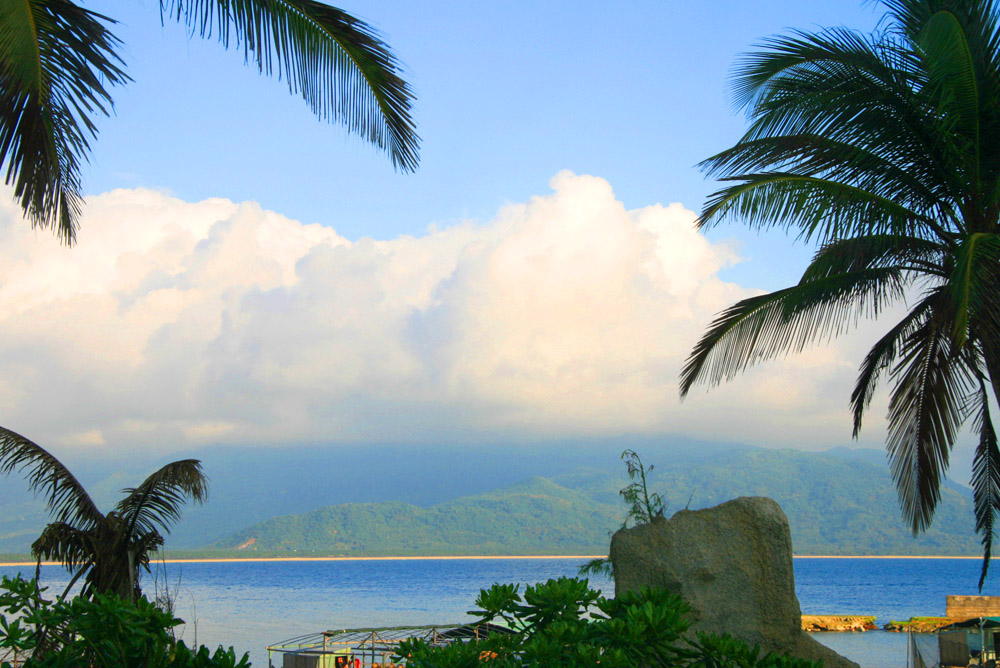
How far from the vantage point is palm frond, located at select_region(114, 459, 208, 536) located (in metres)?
11.0

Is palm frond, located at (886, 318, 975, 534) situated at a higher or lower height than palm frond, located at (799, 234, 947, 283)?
lower

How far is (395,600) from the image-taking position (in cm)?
7775

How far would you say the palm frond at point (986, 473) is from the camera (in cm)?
1042

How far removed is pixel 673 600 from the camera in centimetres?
303

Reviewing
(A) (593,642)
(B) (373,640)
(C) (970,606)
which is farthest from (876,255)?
(C) (970,606)

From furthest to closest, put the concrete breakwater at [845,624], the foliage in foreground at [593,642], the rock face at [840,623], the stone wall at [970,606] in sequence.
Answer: the rock face at [840,623]
the concrete breakwater at [845,624]
the stone wall at [970,606]
the foliage in foreground at [593,642]

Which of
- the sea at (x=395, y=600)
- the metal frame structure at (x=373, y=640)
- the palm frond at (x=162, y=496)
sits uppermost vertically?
the palm frond at (x=162, y=496)

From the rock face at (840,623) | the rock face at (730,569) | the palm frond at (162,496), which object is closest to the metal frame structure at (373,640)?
the rock face at (730,569)

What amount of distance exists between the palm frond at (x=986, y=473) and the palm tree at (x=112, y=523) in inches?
384

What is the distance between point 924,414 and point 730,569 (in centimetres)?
422

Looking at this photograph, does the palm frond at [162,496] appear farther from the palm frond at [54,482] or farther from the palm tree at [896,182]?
the palm tree at [896,182]

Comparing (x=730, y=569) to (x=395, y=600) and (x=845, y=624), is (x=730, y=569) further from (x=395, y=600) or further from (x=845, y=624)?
(x=395, y=600)

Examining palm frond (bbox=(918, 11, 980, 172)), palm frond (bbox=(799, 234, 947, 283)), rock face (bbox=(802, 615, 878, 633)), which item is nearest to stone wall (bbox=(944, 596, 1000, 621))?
rock face (bbox=(802, 615, 878, 633))

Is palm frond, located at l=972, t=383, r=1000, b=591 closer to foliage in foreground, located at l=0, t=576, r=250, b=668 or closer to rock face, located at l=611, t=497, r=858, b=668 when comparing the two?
rock face, located at l=611, t=497, r=858, b=668
